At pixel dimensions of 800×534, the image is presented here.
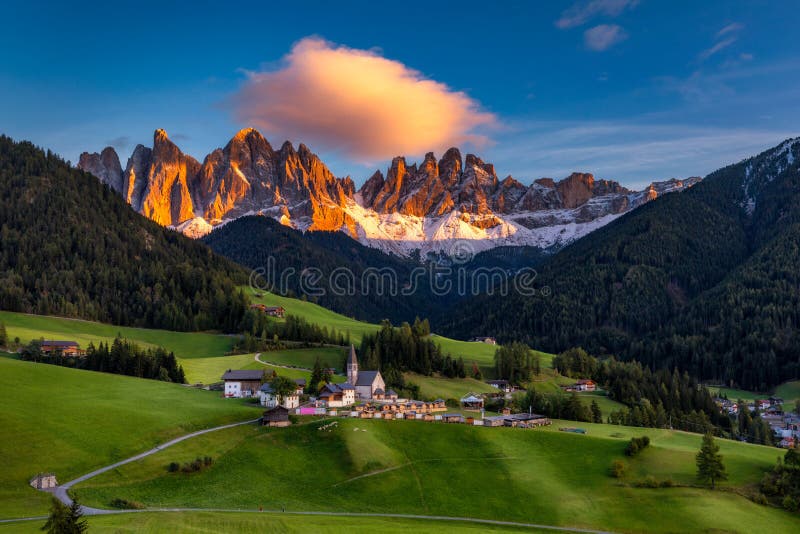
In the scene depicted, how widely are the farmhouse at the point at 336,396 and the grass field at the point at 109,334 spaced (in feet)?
213

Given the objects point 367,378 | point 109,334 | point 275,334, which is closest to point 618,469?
point 367,378

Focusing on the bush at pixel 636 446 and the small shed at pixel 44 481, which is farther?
the bush at pixel 636 446

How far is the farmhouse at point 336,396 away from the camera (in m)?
107

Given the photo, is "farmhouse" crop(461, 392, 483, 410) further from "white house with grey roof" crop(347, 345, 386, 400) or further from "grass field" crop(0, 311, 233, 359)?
"grass field" crop(0, 311, 233, 359)

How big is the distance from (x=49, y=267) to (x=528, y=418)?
156 meters

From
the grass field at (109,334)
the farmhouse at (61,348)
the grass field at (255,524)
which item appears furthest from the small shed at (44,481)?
the grass field at (109,334)

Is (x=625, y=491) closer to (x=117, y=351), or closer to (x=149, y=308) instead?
(x=117, y=351)

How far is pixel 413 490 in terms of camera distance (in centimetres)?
7519

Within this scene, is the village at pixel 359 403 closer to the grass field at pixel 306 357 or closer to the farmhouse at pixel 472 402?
the farmhouse at pixel 472 402

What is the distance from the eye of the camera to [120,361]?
127 meters

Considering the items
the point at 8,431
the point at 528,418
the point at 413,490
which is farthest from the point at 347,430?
the point at 8,431

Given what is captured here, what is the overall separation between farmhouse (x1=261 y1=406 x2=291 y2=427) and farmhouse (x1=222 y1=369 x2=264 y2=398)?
2589cm

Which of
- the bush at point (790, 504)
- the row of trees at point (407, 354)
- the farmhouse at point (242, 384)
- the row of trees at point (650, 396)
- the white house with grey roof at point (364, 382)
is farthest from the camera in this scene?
the row of trees at point (407, 354)

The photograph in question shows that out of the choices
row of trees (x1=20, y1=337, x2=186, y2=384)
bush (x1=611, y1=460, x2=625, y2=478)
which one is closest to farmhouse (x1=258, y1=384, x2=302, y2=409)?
row of trees (x1=20, y1=337, x2=186, y2=384)
